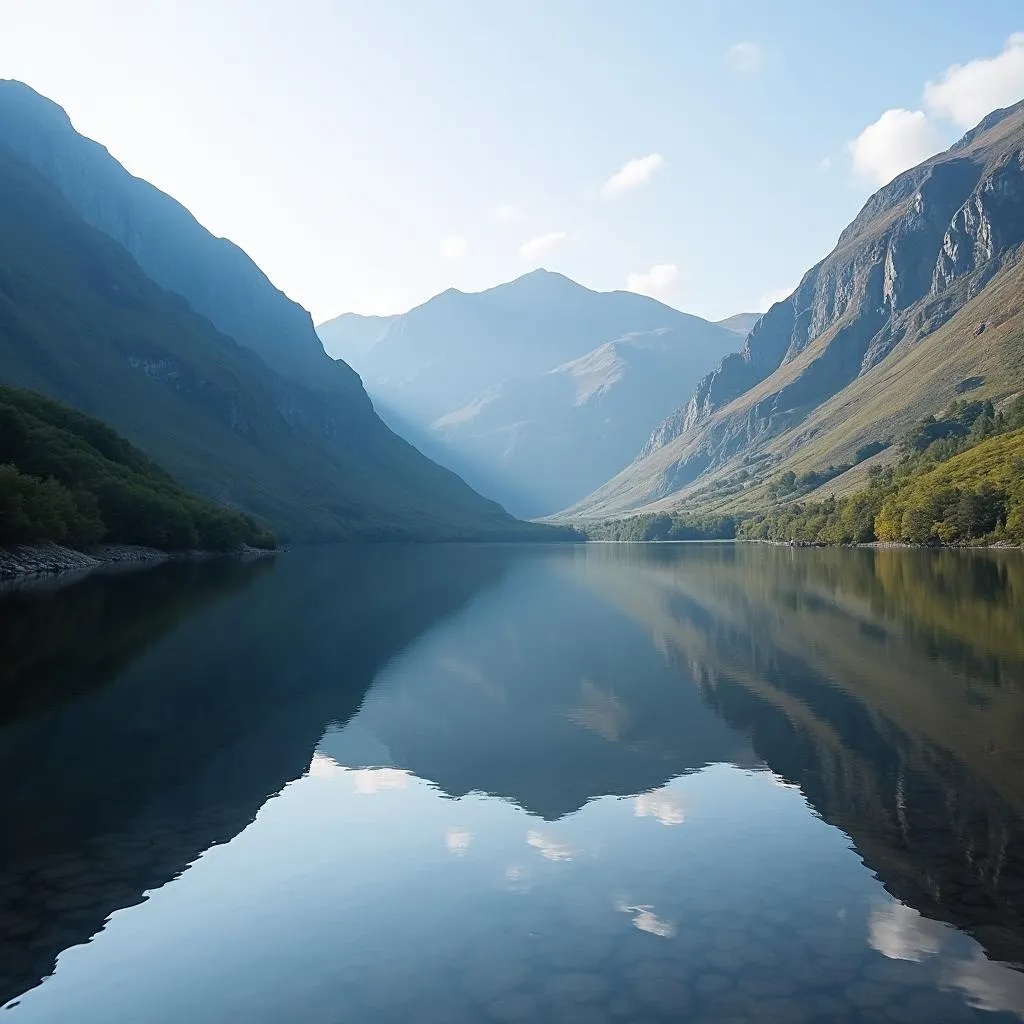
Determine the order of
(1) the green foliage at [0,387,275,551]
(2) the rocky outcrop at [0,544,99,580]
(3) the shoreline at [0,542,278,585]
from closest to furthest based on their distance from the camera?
(2) the rocky outcrop at [0,544,99,580] < (3) the shoreline at [0,542,278,585] < (1) the green foliage at [0,387,275,551]

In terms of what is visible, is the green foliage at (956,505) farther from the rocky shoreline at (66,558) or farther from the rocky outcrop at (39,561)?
the rocky outcrop at (39,561)

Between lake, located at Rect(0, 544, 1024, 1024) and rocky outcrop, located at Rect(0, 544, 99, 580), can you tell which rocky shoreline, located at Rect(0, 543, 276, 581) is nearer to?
rocky outcrop, located at Rect(0, 544, 99, 580)

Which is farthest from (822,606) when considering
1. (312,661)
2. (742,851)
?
(742,851)

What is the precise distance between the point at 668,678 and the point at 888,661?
32.7ft

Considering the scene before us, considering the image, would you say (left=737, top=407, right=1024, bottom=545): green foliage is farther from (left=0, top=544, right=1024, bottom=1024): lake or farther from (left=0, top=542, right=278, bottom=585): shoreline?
(left=0, top=542, right=278, bottom=585): shoreline

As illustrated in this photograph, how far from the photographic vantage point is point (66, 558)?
9456 cm

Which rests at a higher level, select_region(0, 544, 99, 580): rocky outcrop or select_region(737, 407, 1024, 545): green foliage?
select_region(737, 407, 1024, 545): green foliage

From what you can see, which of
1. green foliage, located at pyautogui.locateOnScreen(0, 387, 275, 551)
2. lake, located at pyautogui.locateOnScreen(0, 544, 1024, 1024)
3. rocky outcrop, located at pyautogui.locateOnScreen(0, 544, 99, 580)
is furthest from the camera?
green foliage, located at pyautogui.locateOnScreen(0, 387, 275, 551)

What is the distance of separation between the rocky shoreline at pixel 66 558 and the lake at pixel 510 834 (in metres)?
44.0

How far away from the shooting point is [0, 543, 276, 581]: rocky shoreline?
267ft

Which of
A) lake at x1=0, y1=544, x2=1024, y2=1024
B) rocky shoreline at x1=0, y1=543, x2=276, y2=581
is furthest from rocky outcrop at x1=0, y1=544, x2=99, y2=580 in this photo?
lake at x1=0, y1=544, x2=1024, y2=1024

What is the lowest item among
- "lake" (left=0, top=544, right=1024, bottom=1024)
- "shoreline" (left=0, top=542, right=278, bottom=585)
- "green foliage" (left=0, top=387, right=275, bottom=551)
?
"lake" (left=0, top=544, right=1024, bottom=1024)

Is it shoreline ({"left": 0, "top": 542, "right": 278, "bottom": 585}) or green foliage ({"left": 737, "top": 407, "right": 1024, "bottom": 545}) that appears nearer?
shoreline ({"left": 0, "top": 542, "right": 278, "bottom": 585})

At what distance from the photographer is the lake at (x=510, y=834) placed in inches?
473
